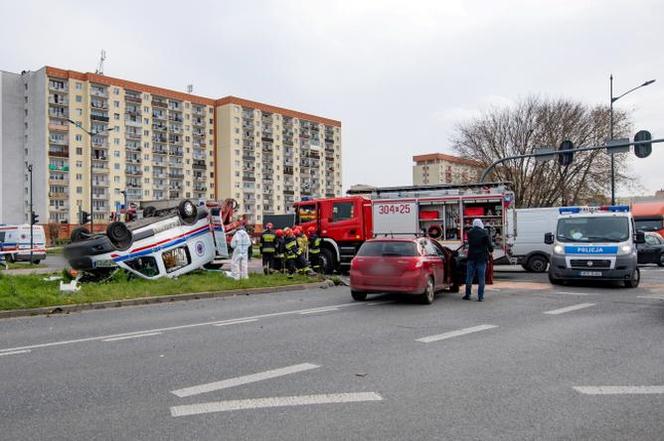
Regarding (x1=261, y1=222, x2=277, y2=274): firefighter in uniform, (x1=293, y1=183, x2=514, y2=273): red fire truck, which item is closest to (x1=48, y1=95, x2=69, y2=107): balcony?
(x1=293, y1=183, x2=514, y2=273): red fire truck

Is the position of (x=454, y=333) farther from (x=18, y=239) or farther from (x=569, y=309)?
(x=18, y=239)

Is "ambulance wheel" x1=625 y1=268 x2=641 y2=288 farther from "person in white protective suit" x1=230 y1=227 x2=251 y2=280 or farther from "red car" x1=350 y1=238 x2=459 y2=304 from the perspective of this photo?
"person in white protective suit" x1=230 y1=227 x2=251 y2=280


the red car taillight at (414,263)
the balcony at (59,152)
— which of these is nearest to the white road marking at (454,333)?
the red car taillight at (414,263)

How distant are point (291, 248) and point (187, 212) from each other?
10.6 feet

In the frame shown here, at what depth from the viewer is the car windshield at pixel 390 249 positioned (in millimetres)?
11773

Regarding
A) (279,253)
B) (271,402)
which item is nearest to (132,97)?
(279,253)

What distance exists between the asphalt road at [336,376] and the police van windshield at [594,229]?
16.1 feet

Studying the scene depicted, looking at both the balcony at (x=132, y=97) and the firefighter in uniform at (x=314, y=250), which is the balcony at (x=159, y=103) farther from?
the firefighter in uniform at (x=314, y=250)

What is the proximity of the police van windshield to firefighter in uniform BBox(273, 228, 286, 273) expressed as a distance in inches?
321

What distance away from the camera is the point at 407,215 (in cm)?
1942

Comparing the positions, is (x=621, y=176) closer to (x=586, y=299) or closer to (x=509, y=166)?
(x=509, y=166)

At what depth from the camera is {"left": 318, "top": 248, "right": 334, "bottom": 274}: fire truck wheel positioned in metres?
19.8

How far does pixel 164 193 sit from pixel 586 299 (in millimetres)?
94880

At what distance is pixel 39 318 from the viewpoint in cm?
1034
